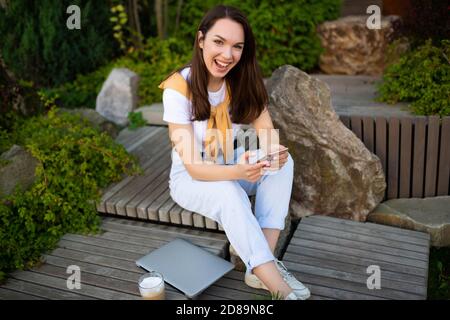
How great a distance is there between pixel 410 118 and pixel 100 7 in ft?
12.4

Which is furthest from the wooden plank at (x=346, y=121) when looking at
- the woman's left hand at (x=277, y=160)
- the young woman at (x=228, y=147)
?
the woman's left hand at (x=277, y=160)

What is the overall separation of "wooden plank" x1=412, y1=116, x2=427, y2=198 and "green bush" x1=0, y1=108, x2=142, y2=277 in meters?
2.11

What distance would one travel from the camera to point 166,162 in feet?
12.1

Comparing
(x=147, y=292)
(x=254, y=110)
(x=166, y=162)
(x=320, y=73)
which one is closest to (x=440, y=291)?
(x=254, y=110)

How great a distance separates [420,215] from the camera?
126 inches

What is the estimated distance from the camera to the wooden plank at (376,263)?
100 inches

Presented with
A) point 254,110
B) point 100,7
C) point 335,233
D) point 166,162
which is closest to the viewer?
point 254,110

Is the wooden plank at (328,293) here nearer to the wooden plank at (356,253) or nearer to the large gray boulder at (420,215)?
the wooden plank at (356,253)

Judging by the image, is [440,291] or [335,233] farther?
[335,233]

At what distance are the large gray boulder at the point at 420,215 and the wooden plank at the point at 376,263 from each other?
0.56m

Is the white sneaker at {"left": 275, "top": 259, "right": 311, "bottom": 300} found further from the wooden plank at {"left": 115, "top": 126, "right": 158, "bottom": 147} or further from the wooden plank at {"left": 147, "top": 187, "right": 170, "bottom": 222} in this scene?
the wooden plank at {"left": 115, "top": 126, "right": 158, "bottom": 147}
